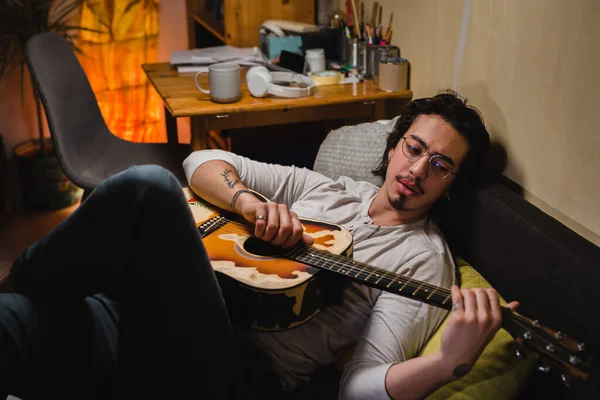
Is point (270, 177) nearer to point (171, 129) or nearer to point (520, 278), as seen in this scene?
point (520, 278)

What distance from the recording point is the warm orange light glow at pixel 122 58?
11.3ft

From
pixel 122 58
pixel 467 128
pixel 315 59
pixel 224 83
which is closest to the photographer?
pixel 467 128

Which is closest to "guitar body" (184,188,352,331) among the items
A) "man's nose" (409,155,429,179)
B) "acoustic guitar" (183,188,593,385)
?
"acoustic guitar" (183,188,593,385)

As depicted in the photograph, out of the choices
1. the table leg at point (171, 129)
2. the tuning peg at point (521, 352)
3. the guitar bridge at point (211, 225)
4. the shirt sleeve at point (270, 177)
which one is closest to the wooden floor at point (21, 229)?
the table leg at point (171, 129)

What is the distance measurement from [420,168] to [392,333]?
42 centimetres

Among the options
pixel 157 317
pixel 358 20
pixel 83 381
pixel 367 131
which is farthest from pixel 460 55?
pixel 83 381

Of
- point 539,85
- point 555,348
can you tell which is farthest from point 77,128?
point 555,348

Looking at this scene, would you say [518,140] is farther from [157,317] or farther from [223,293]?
[157,317]

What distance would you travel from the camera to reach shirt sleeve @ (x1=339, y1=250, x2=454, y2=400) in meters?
1.22

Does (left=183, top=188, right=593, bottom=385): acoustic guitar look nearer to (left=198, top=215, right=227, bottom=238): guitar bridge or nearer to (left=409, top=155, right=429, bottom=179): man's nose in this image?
(left=198, top=215, right=227, bottom=238): guitar bridge

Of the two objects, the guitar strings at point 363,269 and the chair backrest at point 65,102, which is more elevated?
the chair backrest at point 65,102

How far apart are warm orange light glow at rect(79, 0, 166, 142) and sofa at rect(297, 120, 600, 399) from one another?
244cm

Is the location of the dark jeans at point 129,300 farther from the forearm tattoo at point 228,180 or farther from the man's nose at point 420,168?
the man's nose at point 420,168

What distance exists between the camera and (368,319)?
54.9 inches
